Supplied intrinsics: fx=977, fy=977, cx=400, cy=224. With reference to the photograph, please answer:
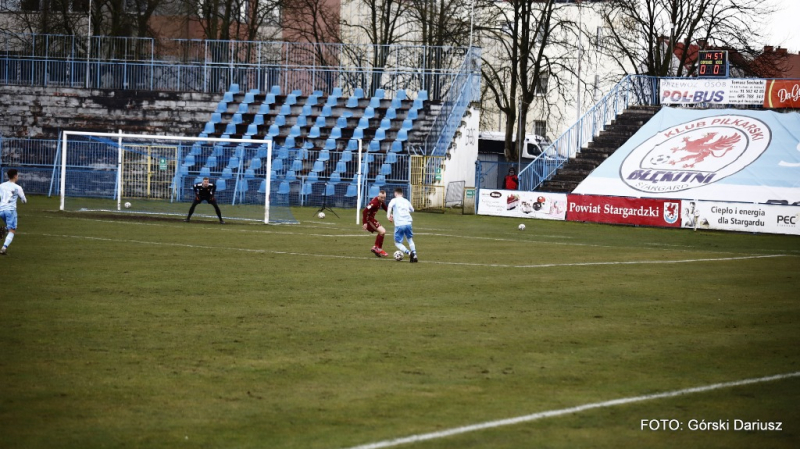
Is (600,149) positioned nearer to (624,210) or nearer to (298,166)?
(624,210)

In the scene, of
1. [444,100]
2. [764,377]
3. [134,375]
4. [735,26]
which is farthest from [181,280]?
[735,26]

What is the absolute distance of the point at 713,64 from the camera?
4447 cm

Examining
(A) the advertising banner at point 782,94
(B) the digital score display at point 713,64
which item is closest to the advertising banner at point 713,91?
(A) the advertising banner at point 782,94

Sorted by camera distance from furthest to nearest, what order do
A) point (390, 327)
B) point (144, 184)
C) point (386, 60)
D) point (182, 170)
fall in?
point (386, 60), point (182, 170), point (144, 184), point (390, 327)

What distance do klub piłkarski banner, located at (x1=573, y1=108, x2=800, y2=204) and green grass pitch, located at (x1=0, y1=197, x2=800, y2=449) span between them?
55.5 feet

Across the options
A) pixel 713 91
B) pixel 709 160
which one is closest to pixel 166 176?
pixel 709 160

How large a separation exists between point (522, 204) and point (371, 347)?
1134 inches

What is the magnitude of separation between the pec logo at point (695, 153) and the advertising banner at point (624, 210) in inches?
117

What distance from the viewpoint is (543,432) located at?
7.57 meters

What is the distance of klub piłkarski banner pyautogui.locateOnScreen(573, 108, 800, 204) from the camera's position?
123ft

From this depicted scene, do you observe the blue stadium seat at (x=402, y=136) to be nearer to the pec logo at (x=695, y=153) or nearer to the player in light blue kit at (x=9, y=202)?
the pec logo at (x=695, y=153)

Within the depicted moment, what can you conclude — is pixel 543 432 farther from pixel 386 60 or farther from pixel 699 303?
pixel 386 60

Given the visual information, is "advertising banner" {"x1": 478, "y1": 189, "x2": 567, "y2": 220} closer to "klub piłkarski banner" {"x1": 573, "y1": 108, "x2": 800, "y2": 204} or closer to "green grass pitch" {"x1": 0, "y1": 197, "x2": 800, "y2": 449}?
"klub piłkarski banner" {"x1": 573, "y1": 108, "x2": 800, "y2": 204}

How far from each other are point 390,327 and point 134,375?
12.6 feet
